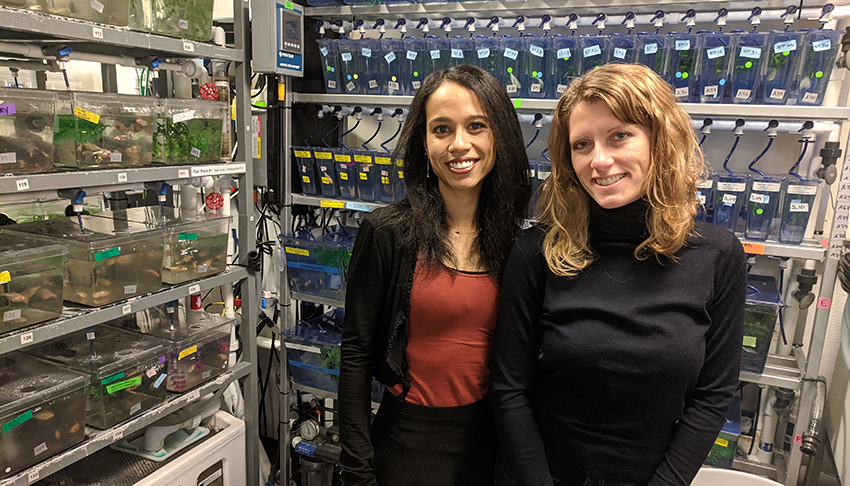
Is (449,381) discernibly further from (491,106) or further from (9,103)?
(9,103)

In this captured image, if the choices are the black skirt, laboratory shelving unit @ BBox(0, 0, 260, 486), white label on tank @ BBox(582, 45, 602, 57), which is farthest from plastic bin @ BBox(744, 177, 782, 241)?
laboratory shelving unit @ BBox(0, 0, 260, 486)

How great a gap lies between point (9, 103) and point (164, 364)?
1092mm

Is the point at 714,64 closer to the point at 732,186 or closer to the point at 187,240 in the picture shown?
the point at 732,186

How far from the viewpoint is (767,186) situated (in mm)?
2047

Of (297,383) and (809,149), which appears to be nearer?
(809,149)

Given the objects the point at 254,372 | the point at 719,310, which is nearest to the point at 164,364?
the point at 254,372

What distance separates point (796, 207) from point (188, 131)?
7.90 feet

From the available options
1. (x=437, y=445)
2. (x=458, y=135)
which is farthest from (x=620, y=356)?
(x=458, y=135)

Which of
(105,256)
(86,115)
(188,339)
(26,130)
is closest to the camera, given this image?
(26,130)

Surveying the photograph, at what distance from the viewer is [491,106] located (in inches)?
54.5

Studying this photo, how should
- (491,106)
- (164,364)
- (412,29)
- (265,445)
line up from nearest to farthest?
(491,106), (164,364), (412,29), (265,445)

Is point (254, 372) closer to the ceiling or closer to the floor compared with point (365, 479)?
closer to the floor

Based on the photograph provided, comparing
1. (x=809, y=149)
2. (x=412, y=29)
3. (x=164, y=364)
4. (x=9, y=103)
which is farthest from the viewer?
(x=412, y=29)

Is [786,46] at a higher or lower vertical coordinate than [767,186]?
higher
